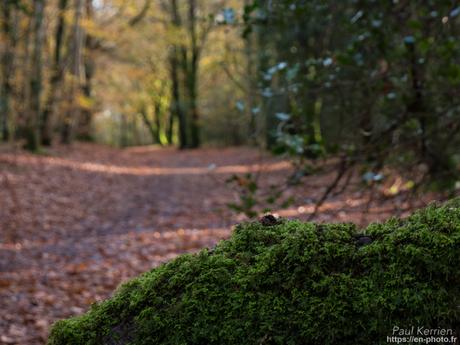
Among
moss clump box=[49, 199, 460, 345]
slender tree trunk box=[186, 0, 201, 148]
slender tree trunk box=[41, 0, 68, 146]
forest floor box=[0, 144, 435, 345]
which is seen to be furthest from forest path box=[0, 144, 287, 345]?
slender tree trunk box=[186, 0, 201, 148]

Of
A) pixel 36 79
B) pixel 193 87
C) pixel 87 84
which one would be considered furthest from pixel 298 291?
pixel 193 87

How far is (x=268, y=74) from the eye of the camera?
472 cm

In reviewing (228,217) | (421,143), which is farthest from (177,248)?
(421,143)

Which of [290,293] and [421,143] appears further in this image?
[421,143]

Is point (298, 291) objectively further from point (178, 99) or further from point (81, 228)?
point (178, 99)

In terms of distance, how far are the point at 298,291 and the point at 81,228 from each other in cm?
774

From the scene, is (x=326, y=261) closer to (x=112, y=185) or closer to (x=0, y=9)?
(x=112, y=185)

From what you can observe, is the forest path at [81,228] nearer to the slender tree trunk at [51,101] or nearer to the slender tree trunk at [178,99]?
the slender tree trunk at [51,101]

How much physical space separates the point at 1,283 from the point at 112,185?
811 centimetres

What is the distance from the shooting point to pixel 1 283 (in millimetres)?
5496

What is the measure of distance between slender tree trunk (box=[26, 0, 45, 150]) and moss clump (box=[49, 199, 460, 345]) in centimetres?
1452

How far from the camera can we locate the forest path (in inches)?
202

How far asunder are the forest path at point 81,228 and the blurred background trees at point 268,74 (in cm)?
98

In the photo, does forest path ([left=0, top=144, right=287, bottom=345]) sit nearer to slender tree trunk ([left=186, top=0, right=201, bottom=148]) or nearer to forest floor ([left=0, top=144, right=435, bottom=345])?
forest floor ([left=0, top=144, right=435, bottom=345])
